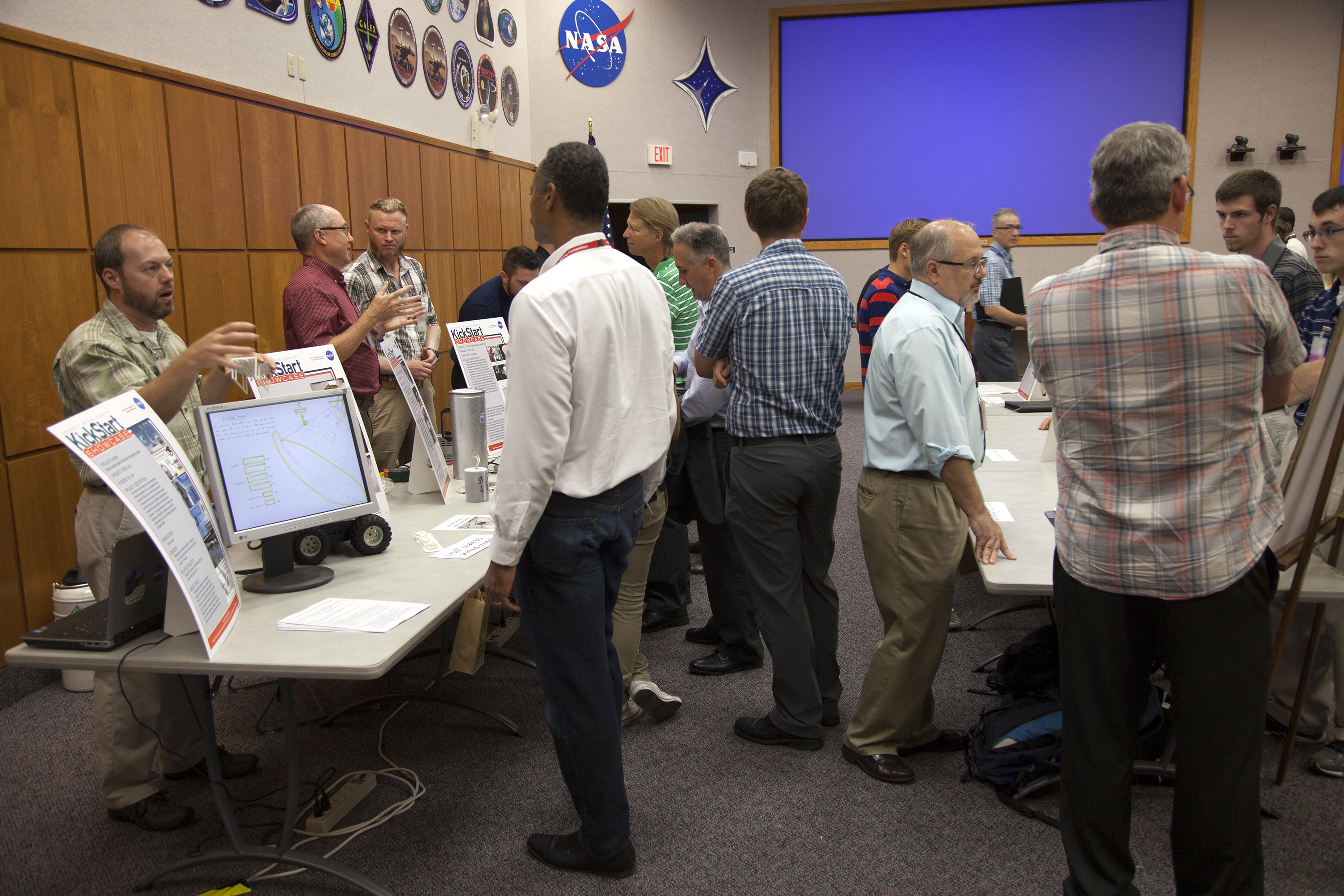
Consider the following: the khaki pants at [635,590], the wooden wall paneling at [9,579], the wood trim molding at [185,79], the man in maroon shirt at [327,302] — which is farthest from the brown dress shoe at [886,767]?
the wood trim molding at [185,79]

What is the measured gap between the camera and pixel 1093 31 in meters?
8.42

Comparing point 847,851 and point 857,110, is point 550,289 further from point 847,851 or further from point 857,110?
point 857,110

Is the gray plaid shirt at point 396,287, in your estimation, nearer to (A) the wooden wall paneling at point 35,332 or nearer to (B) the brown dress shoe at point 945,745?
(A) the wooden wall paneling at point 35,332

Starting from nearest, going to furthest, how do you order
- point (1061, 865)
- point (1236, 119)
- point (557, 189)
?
point (557, 189)
point (1061, 865)
point (1236, 119)

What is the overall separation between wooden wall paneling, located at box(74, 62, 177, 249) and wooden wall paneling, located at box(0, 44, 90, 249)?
0.20 ft

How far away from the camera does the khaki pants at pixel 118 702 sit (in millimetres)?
2316

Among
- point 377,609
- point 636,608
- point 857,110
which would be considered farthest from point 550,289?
point 857,110

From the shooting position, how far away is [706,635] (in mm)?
3545

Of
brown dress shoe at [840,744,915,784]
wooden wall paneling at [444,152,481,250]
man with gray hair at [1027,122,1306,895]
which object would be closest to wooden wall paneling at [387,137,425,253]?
wooden wall paneling at [444,152,481,250]

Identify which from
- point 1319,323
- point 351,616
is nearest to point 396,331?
point 351,616

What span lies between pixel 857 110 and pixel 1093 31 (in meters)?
2.29

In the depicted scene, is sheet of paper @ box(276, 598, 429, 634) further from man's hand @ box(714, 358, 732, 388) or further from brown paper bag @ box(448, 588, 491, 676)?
man's hand @ box(714, 358, 732, 388)

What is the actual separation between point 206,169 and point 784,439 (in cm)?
318

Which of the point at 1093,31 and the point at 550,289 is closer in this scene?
the point at 550,289
